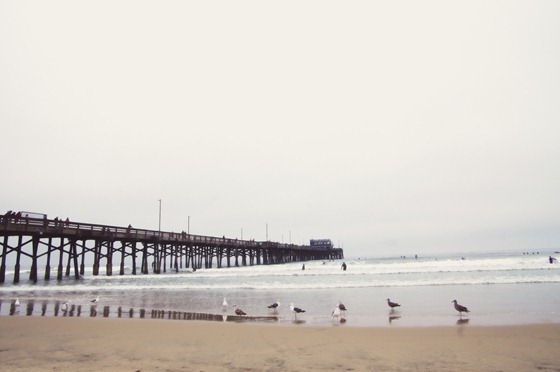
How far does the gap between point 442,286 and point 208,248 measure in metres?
36.3

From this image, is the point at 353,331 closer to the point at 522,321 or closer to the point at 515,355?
the point at 515,355

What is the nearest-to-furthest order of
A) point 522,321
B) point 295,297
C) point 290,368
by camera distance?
point 290,368 < point 522,321 < point 295,297

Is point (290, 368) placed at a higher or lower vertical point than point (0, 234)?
lower

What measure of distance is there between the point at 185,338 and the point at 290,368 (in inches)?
128

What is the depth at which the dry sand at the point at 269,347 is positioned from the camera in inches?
218

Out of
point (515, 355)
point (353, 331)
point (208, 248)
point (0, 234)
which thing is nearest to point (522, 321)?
point (515, 355)

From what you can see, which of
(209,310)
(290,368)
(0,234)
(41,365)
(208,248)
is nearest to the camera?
(290,368)

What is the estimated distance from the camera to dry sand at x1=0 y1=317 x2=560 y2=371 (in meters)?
5.55

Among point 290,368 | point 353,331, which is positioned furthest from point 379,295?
point 290,368

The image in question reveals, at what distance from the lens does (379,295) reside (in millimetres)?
15664

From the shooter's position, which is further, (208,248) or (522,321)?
(208,248)

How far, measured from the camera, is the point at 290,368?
17.5ft

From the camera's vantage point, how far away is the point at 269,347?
6801 millimetres

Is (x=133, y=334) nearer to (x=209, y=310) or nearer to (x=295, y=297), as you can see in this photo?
(x=209, y=310)
